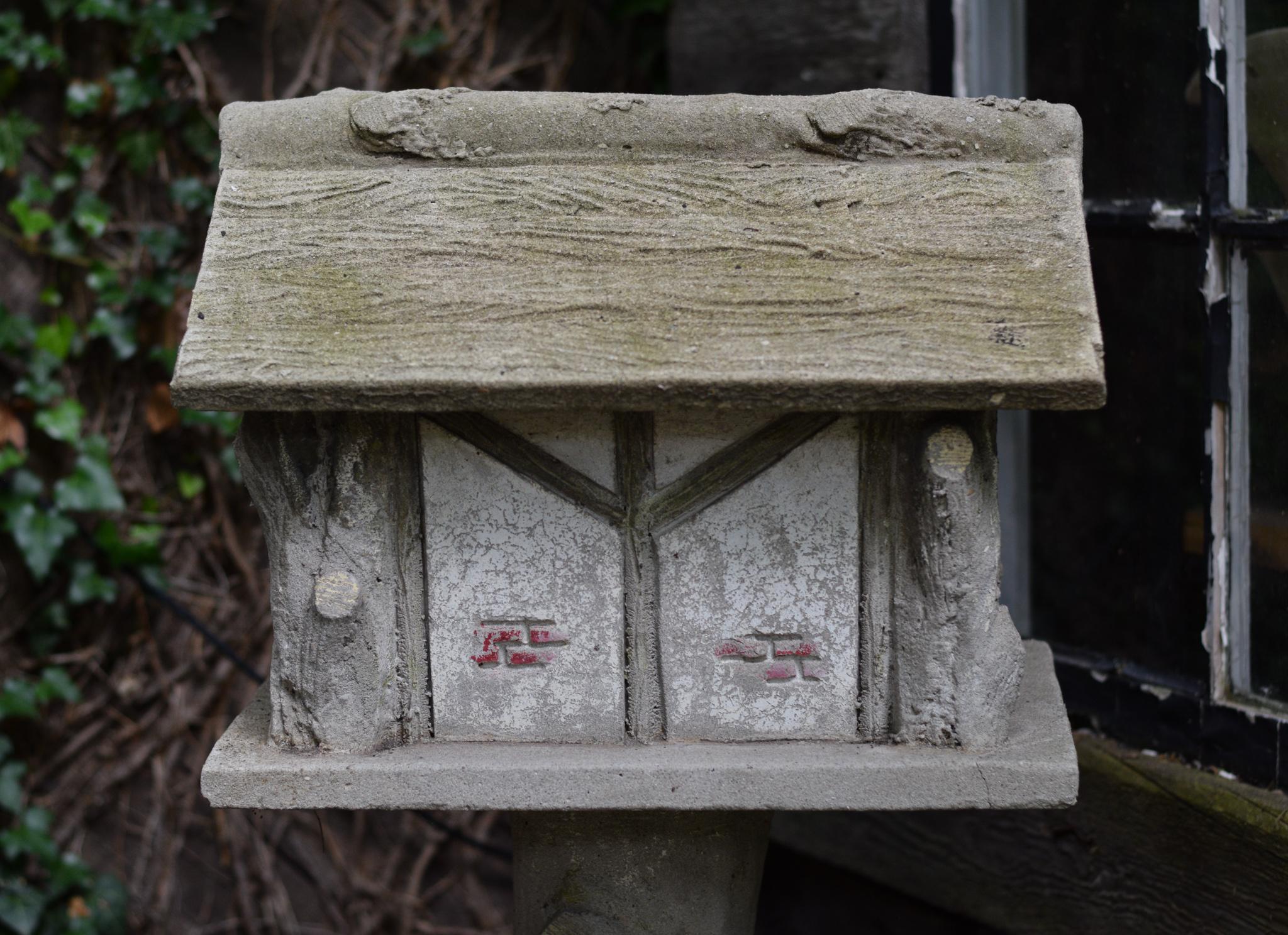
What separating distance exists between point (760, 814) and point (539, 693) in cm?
35

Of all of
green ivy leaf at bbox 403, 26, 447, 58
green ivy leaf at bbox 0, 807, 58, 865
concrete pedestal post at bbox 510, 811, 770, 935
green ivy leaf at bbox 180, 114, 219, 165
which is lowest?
green ivy leaf at bbox 0, 807, 58, 865

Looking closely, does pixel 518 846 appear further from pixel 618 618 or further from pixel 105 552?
pixel 105 552

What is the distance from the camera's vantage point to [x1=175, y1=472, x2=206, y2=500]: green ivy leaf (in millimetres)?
2535

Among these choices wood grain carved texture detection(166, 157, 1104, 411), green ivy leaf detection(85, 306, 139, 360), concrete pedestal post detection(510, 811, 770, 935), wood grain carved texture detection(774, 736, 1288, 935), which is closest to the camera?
wood grain carved texture detection(166, 157, 1104, 411)

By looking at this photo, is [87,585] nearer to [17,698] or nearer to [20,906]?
[17,698]

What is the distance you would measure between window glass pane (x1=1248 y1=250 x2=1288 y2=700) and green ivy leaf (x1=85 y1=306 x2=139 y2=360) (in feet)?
6.16

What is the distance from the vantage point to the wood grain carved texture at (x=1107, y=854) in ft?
5.88

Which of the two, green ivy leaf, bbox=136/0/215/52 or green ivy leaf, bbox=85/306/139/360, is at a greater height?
green ivy leaf, bbox=136/0/215/52

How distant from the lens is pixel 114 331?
2439mm

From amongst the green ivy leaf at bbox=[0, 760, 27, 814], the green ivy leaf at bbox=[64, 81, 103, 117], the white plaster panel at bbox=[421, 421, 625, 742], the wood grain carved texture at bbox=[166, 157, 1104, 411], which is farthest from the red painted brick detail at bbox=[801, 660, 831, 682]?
the green ivy leaf at bbox=[64, 81, 103, 117]

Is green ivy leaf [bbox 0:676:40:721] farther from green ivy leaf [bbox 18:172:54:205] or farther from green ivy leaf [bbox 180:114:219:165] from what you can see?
green ivy leaf [bbox 180:114:219:165]

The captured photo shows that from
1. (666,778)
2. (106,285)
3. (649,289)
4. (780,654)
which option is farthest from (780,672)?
(106,285)

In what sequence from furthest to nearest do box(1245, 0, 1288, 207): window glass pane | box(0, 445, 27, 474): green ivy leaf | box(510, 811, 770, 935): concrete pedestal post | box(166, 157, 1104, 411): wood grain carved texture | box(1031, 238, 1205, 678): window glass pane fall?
box(0, 445, 27, 474): green ivy leaf → box(1031, 238, 1205, 678): window glass pane → box(1245, 0, 1288, 207): window glass pane → box(510, 811, 770, 935): concrete pedestal post → box(166, 157, 1104, 411): wood grain carved texture

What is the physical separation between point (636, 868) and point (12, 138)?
172 cm
